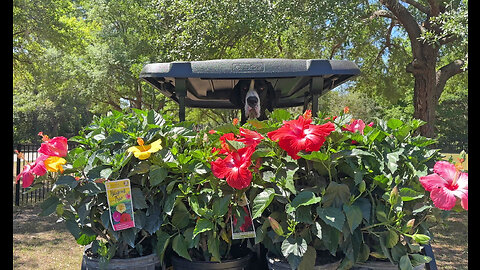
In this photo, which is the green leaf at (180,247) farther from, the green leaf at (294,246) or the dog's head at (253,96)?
the dog's head at (253,96)

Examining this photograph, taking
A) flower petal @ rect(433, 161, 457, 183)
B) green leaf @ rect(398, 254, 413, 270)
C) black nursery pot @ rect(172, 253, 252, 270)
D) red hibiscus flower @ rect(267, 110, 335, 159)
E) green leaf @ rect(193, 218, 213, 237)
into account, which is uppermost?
red hibiscus flower @ rect(267, 110, 335, 159)

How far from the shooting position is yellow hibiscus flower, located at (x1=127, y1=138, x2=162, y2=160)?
1.82 metres

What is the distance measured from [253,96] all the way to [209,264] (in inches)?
84.5

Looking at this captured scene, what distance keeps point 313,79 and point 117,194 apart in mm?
2008

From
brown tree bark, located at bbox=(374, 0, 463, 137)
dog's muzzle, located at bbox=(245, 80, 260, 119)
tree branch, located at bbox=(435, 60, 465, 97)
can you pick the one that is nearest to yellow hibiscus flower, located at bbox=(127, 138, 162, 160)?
dog's muzzle, located at bbox=(245, 80, 260, 119)

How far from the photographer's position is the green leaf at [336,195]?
5.68ft

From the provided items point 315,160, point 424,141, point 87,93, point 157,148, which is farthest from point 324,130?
point 87,93

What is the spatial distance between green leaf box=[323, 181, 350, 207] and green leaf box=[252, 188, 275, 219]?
26 cm

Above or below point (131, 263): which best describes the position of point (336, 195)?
above

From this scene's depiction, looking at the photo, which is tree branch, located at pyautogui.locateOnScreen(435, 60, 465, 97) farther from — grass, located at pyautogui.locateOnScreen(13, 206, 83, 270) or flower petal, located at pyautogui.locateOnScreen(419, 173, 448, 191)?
grass, located at pyautogui.locateOnScreen(13, 206, 83, 270)

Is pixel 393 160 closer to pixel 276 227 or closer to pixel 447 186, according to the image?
pixel 447 186

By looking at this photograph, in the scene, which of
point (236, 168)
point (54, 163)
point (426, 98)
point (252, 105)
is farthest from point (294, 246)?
point (426, 98)

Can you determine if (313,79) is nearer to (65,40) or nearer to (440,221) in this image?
(440,221)

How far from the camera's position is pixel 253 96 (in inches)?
→ 148
